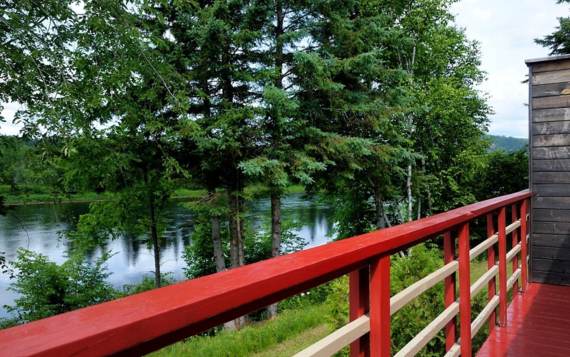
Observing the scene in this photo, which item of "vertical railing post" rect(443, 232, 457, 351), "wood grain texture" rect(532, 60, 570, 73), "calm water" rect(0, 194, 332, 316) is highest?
"wood grain texture" rect(532, 60, 570, 73)

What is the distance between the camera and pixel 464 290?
6.98 feet

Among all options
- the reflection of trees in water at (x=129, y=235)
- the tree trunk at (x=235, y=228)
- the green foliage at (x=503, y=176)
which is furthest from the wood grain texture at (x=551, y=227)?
the reflection of trees in water at (x=129, y=235)

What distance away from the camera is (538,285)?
414cm

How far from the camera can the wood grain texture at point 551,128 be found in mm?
4008

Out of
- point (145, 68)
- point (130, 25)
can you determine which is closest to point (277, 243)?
point (145, 68)

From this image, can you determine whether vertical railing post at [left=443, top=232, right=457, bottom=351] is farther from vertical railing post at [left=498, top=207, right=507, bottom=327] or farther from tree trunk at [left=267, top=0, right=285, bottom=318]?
tree trunk at [left=267, top=0, right=285, bottom=318]

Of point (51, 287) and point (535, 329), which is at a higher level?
point (535, 329)

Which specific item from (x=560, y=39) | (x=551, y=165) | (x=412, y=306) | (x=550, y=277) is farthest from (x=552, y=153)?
(x=560, y=39)

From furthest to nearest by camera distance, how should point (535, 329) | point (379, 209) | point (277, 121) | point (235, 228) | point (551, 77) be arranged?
1. point (379, 209)
2. point (235, 228)
3. point (277, 121)
4. point (551, 77)
5. point (535, 329)

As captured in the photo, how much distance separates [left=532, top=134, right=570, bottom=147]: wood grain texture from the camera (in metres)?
4.00

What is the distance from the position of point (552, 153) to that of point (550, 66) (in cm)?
79

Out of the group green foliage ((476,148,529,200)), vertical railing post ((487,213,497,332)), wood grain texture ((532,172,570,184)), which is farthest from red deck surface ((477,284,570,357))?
green foliage ((476,148,529,200))

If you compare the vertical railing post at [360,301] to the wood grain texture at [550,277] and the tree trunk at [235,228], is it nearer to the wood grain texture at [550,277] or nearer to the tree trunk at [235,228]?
the wood grain texture at [550,277]

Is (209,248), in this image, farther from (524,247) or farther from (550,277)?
(524,247)
